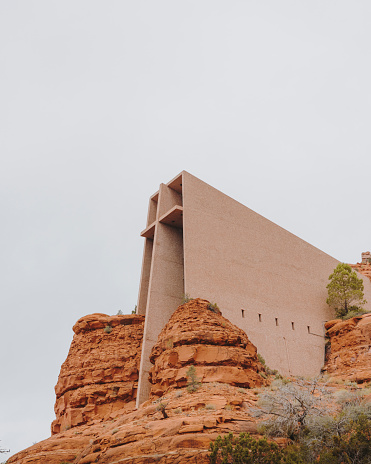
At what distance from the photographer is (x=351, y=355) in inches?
871

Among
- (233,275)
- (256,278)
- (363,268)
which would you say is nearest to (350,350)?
(256,278)

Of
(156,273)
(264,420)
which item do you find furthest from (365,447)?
(156,273)

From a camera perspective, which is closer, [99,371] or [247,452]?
[247,452]

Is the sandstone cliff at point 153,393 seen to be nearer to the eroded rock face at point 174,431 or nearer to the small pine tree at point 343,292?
the eroded rock face at point 174,431

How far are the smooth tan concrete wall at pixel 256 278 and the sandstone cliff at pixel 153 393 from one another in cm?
334

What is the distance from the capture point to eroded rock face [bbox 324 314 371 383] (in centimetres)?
2081

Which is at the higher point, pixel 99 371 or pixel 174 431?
pixel 99 371

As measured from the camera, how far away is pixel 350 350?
22484mm

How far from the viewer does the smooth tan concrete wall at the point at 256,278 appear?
2189 cm

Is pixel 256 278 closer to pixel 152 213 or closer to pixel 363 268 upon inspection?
pixel 152 213

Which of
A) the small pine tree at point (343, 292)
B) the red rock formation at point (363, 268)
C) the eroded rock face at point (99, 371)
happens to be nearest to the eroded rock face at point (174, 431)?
the eroded rock face at point (99, 371)

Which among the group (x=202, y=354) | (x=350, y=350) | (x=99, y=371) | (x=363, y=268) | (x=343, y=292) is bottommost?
(x=202, y=354)

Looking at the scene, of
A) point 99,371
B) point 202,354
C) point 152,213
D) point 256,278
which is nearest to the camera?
point 202,354

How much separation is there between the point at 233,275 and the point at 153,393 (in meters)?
8.06
